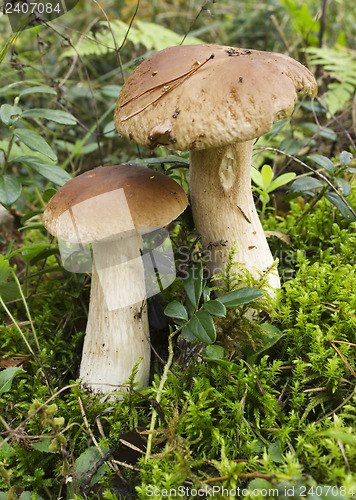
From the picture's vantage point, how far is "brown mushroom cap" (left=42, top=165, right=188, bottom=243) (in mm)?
1517

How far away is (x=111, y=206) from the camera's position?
153 centimetres

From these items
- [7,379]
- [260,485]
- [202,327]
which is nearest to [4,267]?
[7,379]

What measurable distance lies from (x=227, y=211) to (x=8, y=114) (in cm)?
128

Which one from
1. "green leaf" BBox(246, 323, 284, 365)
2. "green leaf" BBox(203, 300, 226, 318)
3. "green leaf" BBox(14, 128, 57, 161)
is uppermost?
Result: "green leaf" BBox(14, 128, 57, 161)

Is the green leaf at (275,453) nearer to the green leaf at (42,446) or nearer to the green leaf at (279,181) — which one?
the green leaf at (42,446)

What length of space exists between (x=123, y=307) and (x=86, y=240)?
18.3 inches

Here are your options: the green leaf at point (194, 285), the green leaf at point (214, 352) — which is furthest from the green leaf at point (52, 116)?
the green leaf at point (214, 352)

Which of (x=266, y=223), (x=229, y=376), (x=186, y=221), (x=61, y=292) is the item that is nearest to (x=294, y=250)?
(x=266, y=223)

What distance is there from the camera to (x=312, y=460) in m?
1.22

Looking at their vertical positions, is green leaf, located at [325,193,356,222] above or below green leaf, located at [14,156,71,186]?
below

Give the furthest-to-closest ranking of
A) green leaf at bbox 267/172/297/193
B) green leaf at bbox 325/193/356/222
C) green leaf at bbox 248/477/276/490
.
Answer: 1. green leaf at bbox 267/172/297/193
2. green leaf at bbox 325/193/356/222
3. green leaf at bbox 248/477/276/490

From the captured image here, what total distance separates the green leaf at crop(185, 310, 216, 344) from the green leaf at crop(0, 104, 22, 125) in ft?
4.60

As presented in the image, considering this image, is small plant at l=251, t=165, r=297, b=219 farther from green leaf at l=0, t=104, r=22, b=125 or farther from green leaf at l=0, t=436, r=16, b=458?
green leaf at l=0, t=436, r=16, b=458

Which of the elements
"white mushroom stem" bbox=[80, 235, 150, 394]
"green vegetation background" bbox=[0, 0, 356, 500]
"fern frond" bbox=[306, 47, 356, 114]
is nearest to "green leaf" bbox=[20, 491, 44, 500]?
"green vegetation background" bbox=[0, 0, 356, 500]
